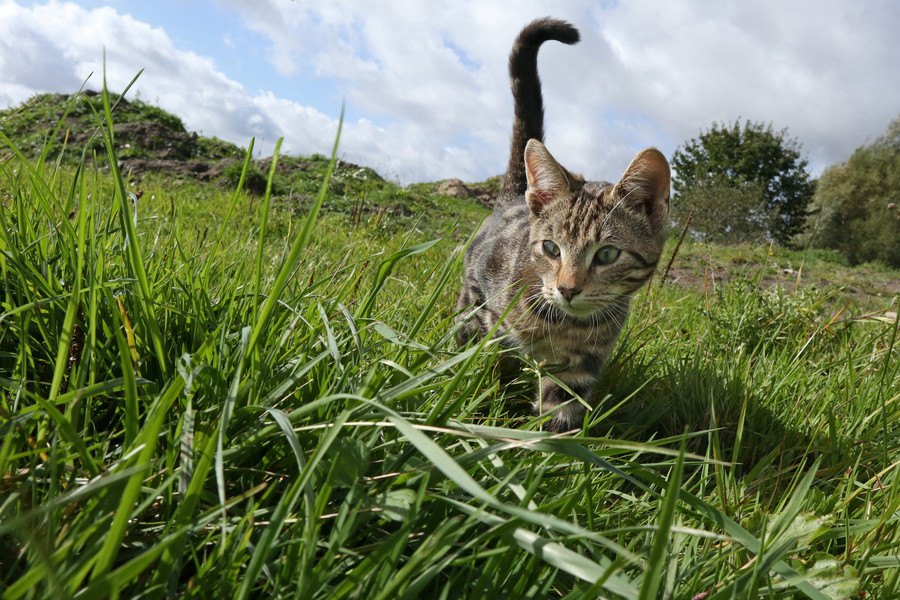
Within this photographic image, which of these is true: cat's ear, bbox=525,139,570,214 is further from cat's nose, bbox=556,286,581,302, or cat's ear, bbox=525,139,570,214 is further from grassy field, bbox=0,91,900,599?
grassy field, bbox=0,91,900,599

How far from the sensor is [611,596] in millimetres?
874

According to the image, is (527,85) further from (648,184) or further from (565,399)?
(565,399)

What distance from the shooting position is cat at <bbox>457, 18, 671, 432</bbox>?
2.43 m

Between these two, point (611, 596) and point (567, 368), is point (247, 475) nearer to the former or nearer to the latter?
point (611, 596)

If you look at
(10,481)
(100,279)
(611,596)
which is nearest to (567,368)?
(611,596)

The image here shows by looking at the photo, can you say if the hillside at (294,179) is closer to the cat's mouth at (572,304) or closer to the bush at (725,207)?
the cat's mouth at (572,304)

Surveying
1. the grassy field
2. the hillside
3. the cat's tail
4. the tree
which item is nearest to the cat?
the grassy field

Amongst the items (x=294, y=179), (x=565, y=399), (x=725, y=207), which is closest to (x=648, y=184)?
(x=565, y=399)

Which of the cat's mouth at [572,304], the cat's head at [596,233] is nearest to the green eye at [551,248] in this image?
the cat's head at [596,233]

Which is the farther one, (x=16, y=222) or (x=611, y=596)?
(x=16, y=222)

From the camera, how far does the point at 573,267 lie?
250 cm

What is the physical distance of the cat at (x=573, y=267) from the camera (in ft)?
7.96

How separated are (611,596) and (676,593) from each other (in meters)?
0.25

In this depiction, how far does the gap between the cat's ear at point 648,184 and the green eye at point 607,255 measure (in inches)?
10.2
